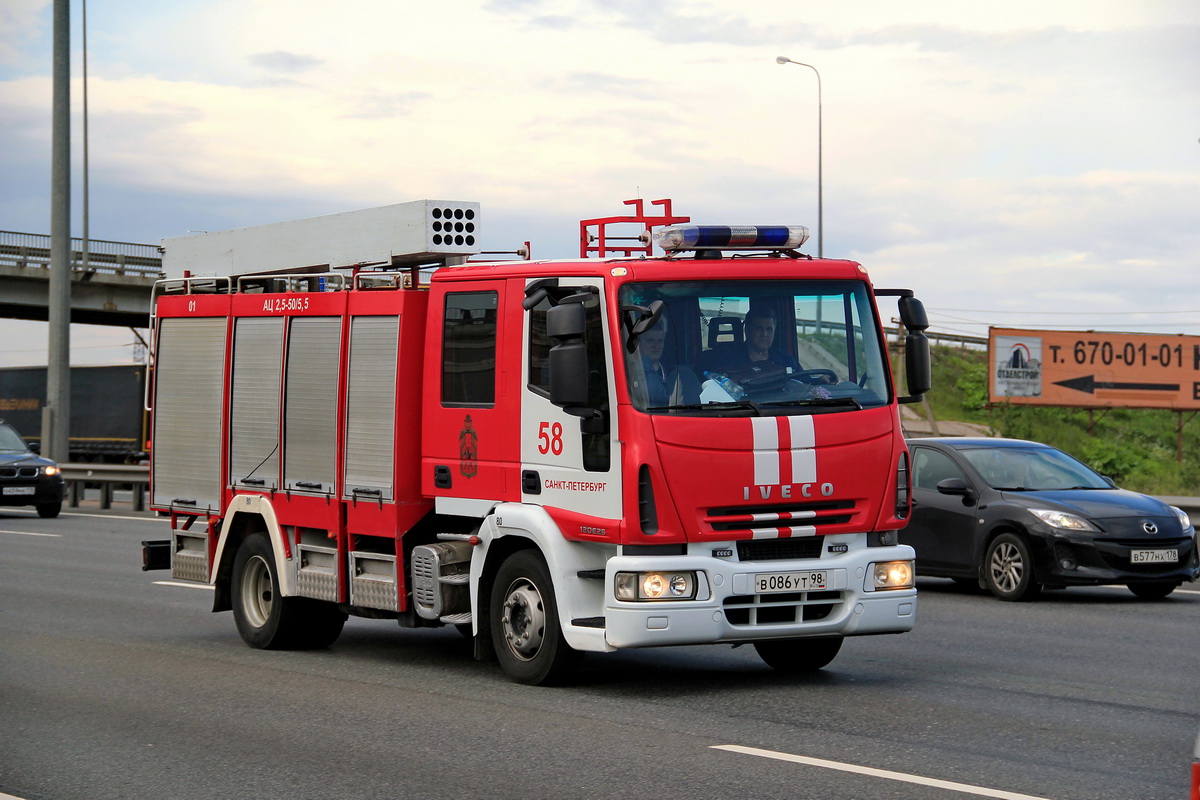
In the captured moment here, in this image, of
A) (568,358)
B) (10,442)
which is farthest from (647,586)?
(10,442)

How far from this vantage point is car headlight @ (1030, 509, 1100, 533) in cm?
1323

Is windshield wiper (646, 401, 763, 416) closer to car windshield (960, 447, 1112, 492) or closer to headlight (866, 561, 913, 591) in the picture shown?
headlight (866, 561, 913, 591)

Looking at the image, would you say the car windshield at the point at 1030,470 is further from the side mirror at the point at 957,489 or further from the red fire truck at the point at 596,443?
the red fire truck at the point at 596,443

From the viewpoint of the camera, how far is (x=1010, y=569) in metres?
13.7

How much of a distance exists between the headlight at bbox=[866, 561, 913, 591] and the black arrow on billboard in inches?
1517

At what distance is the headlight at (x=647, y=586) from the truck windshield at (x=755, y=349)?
88 centimetres

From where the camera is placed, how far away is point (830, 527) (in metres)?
8.53

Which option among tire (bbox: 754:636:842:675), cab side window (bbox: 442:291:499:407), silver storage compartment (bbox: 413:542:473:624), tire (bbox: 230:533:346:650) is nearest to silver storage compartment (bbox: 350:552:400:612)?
silver storage compartment (bbox: 413:542:473:624)

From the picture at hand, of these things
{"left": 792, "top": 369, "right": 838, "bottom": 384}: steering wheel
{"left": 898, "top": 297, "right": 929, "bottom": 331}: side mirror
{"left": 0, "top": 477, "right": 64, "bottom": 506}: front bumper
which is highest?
{"left": 898, "top": 297, "right": 929, "bottom": 331}: side mirror

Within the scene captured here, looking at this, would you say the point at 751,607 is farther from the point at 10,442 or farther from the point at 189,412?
the point at 10,442

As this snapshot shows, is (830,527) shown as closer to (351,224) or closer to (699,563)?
(699,563)

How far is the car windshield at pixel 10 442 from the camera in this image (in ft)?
94.1

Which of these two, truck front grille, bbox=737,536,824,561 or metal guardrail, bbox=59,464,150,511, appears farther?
metal guardrail, bbox=59,464,150,511

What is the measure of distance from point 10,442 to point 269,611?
20.1m
